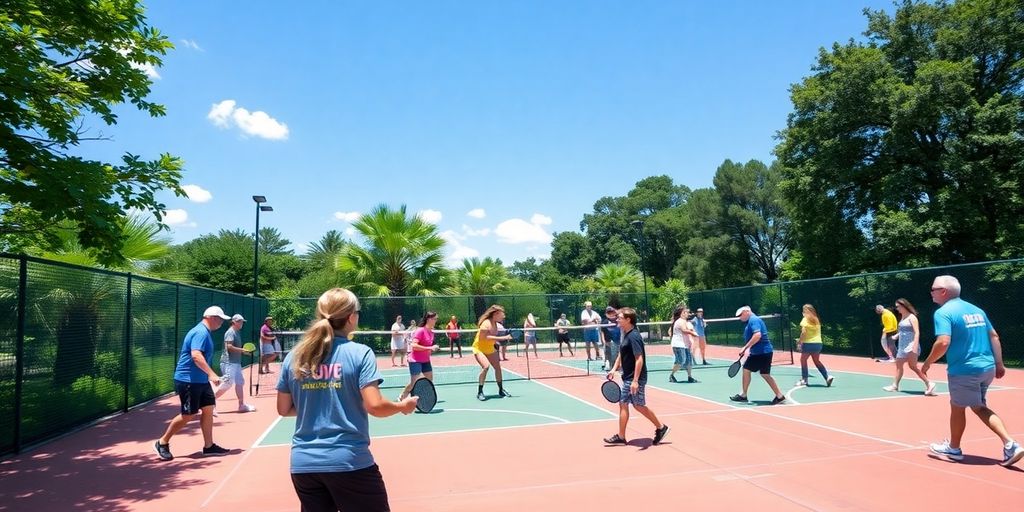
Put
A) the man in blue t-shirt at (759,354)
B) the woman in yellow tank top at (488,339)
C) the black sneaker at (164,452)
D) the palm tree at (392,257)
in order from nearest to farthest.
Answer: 1. the black sneaker at (164,452)
2. the man in blue t-shirt at (759,354)
3. the woman in yellow tank top at (488,339)
4. the palm tree at (392,257)

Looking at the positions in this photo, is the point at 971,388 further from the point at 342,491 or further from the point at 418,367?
the point at 418,367

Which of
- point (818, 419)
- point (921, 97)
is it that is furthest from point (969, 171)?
point (818, 419)

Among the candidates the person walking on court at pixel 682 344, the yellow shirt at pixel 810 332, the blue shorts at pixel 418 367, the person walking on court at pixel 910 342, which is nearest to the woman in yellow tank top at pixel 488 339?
the blue shorts at pixel 418 367

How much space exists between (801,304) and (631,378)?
59.7 feet

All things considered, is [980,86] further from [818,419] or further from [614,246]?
[614,246]

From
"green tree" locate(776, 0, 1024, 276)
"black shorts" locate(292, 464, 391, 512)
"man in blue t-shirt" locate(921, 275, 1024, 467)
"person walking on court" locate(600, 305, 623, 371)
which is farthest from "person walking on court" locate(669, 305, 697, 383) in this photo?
"green tree" locate(776, 0, 1024, 276)

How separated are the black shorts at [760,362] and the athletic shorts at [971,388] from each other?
13.8 feet

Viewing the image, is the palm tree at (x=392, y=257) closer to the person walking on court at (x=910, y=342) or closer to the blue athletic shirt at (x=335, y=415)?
the person walking on court at (x=910, y=342)

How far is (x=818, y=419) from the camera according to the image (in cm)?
948

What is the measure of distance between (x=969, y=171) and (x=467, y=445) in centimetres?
2220

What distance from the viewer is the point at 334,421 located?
3.19 m

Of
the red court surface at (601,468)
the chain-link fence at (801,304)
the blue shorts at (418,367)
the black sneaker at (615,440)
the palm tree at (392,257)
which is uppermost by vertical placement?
the palm tree at (392,257)

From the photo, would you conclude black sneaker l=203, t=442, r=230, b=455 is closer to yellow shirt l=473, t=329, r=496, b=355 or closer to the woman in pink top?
the woman in pink top

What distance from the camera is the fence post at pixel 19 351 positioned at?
27.5 feet
